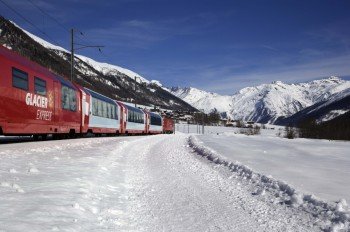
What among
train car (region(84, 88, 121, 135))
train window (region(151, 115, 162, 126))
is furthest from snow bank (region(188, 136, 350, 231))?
train window (region(151, 115, 162, 126))

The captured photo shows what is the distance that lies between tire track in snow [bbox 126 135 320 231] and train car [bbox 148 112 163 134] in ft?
159

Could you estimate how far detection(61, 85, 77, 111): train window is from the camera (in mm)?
22141

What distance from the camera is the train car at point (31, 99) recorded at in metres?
15.1

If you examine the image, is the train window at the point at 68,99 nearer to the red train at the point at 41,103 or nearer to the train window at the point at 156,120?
the red train at the point at 41,103

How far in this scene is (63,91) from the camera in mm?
22125

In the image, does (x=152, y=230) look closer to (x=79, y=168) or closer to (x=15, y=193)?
(x=15, y=193)

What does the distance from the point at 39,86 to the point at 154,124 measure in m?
43.9

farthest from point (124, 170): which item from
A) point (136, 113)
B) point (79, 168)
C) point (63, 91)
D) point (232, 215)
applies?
point (136, 113)

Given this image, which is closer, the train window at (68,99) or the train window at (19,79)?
the train window at (19,79)

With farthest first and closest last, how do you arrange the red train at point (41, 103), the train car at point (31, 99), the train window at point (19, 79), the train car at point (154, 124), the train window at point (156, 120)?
the train window at point (156, 120)
the train car at point (154, 124)
the train window at point (19, 79)
the red train at point (41, 103)
the train car at point (31, 99)

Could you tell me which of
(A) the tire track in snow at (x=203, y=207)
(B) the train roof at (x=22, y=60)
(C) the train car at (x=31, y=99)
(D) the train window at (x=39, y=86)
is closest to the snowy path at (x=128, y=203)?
(A) the tire track in snow at (x=203, y=207)

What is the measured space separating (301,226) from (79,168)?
5.92 meters

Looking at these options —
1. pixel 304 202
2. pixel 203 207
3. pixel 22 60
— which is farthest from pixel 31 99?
pixel 304 202

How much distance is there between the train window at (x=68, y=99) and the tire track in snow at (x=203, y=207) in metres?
13.5
